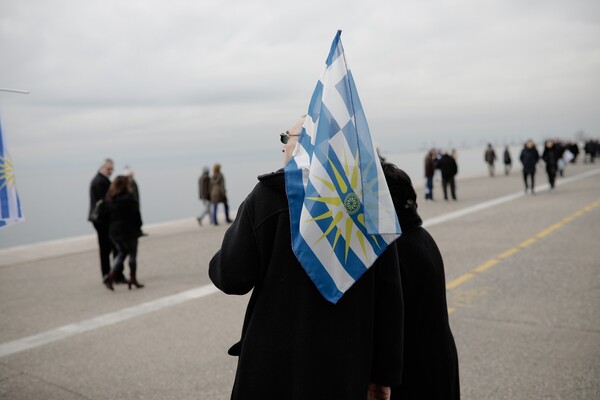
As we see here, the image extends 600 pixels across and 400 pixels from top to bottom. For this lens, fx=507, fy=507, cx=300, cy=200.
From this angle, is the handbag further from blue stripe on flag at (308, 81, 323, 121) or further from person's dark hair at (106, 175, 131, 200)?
blue stripe on flag at (308, 81, 323, 121)

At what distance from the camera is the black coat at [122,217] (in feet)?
23.1

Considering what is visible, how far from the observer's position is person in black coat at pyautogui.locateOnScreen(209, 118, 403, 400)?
1.80 metres

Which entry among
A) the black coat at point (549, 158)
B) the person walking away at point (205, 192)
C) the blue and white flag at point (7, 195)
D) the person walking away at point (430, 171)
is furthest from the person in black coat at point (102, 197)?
the black coat at point (549, 158)

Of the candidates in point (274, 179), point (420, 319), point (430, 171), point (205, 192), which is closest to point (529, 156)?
point (430, 171)

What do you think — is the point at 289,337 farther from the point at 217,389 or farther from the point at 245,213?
the point at 217,389

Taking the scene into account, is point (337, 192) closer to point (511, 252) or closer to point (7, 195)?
point (7, 195)

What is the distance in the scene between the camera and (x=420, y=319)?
2248 mm

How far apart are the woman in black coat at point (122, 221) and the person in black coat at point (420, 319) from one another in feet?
18.3

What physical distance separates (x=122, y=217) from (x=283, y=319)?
5.81m

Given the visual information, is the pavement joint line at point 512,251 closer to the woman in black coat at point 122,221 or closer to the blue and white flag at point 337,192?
the blue and white flag at point 337,192

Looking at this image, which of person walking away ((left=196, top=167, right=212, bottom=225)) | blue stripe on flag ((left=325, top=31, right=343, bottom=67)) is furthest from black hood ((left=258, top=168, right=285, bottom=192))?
person walking away ((left=196, top=167, right=212, bottom=225))

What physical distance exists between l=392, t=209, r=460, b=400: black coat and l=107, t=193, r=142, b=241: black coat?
5.59m

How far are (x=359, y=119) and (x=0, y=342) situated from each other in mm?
4915

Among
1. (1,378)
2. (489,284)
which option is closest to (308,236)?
(1,378)
